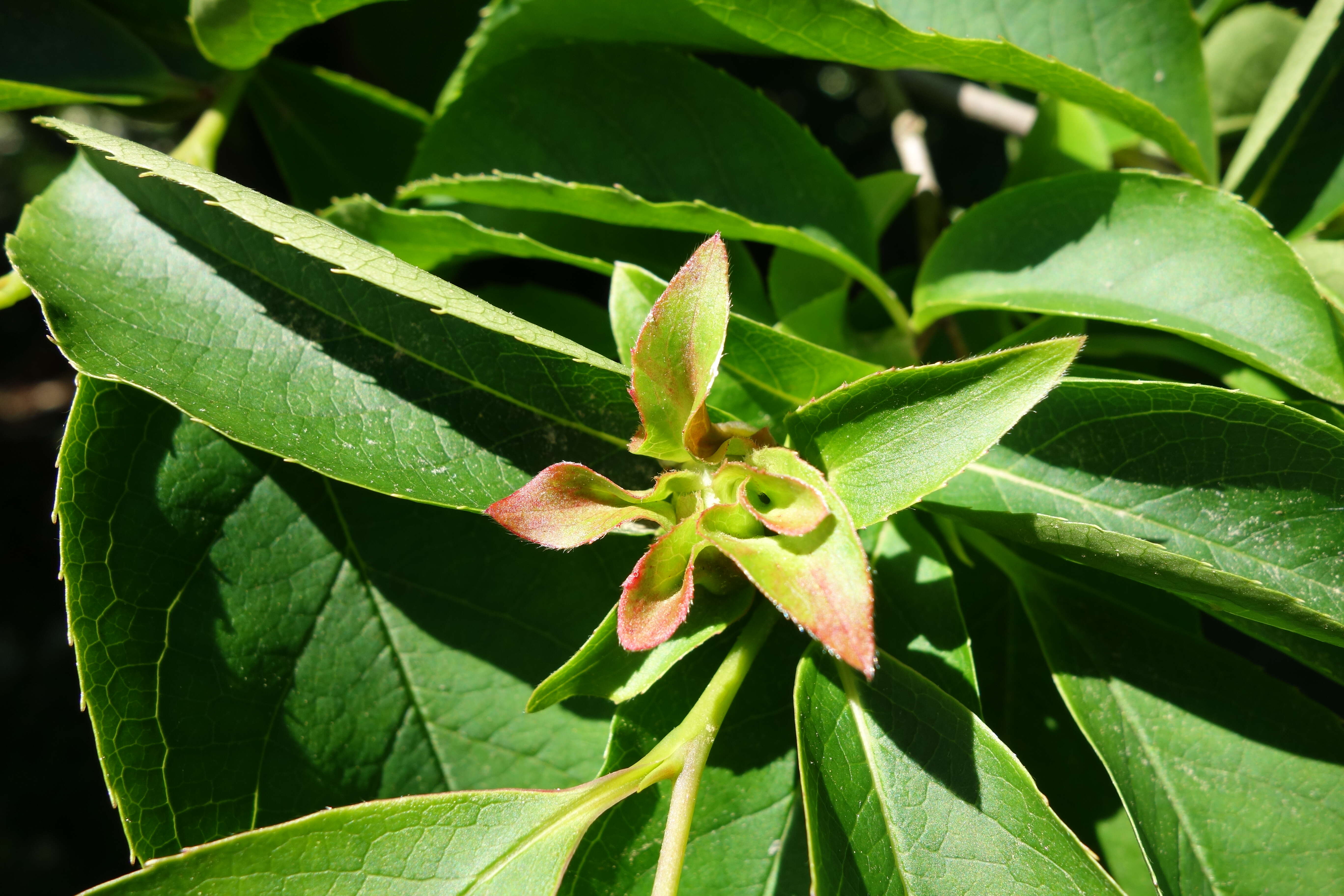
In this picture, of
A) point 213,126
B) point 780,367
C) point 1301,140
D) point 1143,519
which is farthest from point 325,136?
point 1301,140

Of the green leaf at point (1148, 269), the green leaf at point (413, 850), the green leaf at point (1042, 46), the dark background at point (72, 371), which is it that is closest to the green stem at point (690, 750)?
the green leaf at point (413, 850)

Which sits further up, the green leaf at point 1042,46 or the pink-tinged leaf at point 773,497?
the green leaf at point 1042,46

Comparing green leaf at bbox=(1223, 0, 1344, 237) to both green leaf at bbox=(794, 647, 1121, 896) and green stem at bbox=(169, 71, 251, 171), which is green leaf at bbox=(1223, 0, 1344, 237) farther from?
green stem at bbox=(169, 71, 251, 171)

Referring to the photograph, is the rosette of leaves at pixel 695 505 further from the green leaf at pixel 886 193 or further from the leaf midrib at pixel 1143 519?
the green leaf at pixel 886 193

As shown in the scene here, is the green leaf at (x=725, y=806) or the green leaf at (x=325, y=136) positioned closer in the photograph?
the green leaf at (x=725, y=806)

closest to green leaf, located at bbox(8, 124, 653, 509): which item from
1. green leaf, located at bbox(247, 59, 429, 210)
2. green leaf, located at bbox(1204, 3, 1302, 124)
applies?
green leaf, located at bbox(247, 59, 429, 210)
